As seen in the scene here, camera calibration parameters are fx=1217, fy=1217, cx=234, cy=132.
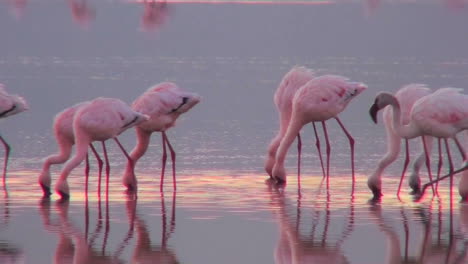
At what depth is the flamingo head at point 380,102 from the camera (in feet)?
37.9

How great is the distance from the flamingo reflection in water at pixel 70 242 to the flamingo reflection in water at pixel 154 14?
8.02 meters

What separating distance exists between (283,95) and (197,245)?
17.2 feet

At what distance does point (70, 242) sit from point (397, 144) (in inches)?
172

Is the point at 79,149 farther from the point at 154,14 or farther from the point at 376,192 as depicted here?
the point at 154,14

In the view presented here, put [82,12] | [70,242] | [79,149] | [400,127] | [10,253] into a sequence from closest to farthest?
[10,253]
[70,242]
[400,127]
[79,149]
[82,12]

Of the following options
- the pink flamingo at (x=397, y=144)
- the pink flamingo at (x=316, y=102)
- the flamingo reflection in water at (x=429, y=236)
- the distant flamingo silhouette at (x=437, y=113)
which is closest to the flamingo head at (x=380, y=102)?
the distant flamingo silhouette at (x=437, y=113)

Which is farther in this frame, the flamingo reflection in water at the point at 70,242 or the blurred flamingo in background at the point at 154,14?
the blurred flamingo in background at the point at 154,14

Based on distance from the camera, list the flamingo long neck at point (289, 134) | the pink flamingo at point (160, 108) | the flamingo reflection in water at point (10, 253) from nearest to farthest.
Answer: the flamingo reflection in water at point (10, 253), the pink flamingo at point (160, 108), the flamingo long neck at point (289, 134)

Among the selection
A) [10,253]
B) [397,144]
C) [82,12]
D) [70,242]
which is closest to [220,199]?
[397,144]

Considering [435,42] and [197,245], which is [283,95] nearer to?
[197,245]

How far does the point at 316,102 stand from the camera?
13.0m

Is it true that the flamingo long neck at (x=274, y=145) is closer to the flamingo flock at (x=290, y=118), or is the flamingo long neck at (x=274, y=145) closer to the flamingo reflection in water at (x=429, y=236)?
the flamingo flock at (x=290, y=118)

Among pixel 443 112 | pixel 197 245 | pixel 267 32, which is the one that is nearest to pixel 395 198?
pixel 443 112

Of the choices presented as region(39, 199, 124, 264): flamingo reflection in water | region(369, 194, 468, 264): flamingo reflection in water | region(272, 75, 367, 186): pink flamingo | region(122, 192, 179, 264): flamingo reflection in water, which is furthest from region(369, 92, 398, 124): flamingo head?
region(39, 199, 124, 264): flamingo reflection in water
